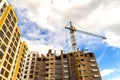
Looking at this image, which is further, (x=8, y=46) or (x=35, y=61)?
(x=35, y=61)

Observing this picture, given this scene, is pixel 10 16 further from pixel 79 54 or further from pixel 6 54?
pixel 79 54

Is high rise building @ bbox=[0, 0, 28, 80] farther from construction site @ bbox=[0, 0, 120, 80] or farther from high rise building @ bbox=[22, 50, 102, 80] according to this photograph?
high rise building @ bbox=[22, 50, 102, 80]

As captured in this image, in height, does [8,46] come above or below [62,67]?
above

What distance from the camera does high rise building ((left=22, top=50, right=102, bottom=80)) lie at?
78.4 meters

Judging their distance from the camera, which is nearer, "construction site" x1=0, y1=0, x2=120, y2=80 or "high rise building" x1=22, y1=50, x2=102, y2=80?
"construction site" x1=0, y1=0, x2=120, y2=80

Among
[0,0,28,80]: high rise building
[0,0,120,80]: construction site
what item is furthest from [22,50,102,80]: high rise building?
[0,0,28,80]: high rise building

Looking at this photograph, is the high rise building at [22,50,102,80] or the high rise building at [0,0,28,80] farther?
the high rise building at [22,50,102,80]

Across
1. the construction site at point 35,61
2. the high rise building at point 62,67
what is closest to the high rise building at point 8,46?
the construction site at point 35,61

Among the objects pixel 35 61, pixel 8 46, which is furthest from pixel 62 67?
pixel 8 46

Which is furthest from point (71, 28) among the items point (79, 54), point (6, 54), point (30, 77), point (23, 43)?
point (6, 54)

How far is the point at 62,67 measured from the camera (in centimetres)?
8388

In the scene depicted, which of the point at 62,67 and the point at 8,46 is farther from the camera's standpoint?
the point at 62,67

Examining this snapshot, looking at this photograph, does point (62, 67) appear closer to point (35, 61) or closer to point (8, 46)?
point (35, 61)

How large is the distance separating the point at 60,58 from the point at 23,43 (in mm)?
29519
